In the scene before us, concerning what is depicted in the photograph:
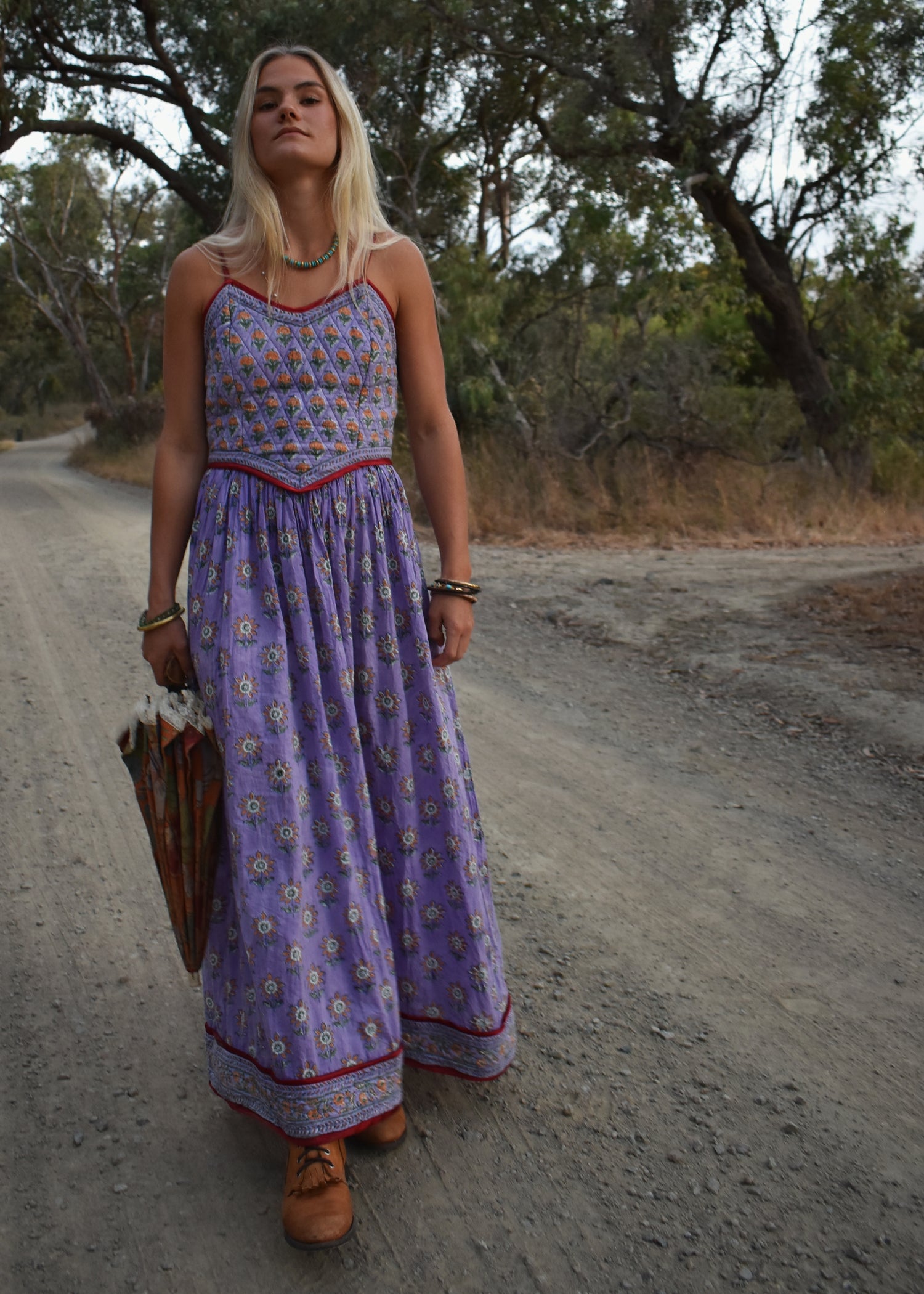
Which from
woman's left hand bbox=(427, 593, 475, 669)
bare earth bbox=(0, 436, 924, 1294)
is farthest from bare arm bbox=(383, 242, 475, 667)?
bare earth bbox=(0, 436, 924, 1294)

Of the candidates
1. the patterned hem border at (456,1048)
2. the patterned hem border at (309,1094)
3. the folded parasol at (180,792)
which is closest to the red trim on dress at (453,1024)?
the patterned hem border at (456,1048)

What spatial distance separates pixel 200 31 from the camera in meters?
13.4

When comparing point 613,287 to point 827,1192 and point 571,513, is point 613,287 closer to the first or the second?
point 571,513

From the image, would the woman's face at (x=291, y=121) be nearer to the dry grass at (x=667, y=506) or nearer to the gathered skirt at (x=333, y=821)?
the gathered skirt at (x=333, y=821)

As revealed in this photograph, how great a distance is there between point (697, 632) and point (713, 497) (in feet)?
13.9

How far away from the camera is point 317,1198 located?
1936 mm

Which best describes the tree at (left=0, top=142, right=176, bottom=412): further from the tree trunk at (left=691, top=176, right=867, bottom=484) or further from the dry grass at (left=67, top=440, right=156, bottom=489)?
the tree trunk at (left=691, top=176, right=867, bottom=484)

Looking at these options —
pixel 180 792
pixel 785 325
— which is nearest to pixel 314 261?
pixel 180 792

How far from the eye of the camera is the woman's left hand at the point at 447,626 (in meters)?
2.22

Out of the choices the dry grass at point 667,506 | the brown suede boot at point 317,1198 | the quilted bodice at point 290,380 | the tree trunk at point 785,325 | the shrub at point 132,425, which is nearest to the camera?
the brown suede boot at point 317,1198

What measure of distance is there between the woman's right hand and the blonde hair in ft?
2.17

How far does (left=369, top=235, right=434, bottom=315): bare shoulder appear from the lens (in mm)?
2143

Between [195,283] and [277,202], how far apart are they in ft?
0.74

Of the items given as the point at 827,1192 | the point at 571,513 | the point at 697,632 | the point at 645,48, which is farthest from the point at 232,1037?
the point at 645,48
